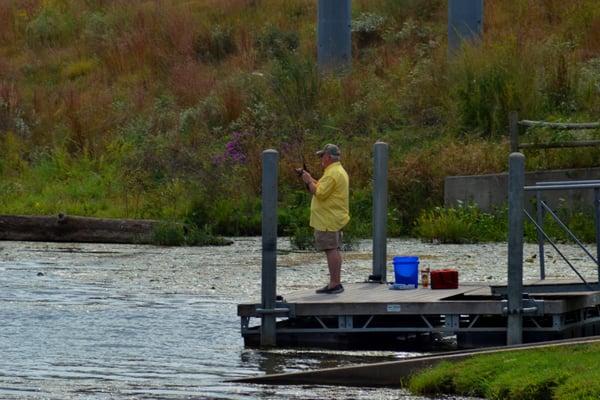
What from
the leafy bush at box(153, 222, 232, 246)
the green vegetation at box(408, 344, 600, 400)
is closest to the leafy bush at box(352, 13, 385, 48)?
the leafy bush at box(153, 222, 232, 246)

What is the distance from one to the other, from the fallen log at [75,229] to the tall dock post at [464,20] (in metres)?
9.25

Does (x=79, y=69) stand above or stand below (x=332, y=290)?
above

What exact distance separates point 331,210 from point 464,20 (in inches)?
704

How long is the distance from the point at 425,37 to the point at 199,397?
2591cm

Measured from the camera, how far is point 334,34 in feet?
111

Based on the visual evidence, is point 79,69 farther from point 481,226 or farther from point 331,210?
point 331,210

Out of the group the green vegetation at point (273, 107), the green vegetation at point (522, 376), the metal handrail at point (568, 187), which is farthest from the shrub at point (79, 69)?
the green vegetation at point (522, 376)

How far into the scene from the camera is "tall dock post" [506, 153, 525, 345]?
13.7m

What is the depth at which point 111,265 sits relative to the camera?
22.9m

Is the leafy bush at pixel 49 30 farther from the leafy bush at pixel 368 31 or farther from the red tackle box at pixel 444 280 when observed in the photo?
the red tackle box at pixel 444 280

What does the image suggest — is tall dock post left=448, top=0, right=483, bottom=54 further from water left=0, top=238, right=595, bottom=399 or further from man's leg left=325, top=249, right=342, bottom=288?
man's leg left=325, top=249, right=342, bottom=288

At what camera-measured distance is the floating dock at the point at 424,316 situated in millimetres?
14344

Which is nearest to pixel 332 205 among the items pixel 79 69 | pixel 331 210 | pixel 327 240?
pixel 331 210

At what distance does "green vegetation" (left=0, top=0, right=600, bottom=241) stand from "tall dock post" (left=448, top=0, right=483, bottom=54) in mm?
401
